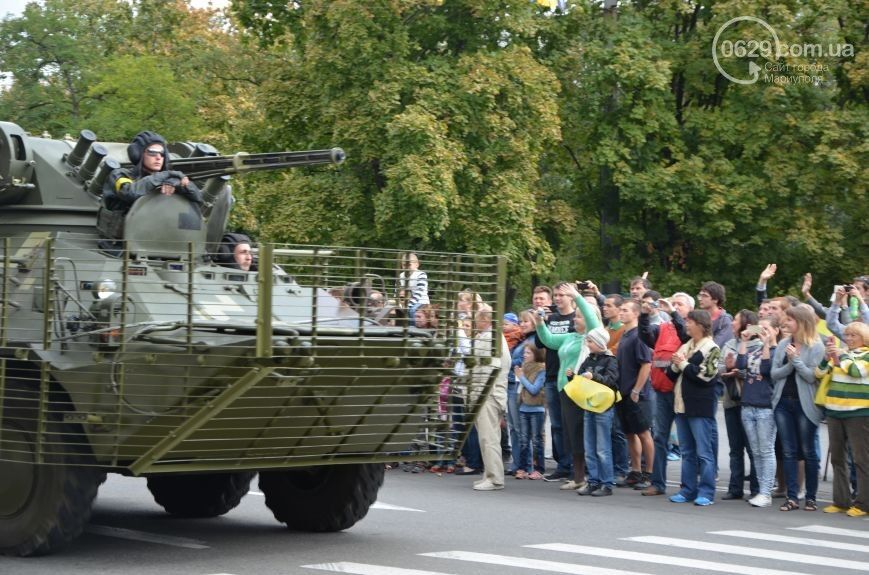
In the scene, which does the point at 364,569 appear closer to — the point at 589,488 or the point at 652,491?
the point at 589,488

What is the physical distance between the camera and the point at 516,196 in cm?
3256

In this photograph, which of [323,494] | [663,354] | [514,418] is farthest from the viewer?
[514,418]

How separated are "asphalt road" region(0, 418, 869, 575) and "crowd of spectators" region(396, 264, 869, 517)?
0.46 meters

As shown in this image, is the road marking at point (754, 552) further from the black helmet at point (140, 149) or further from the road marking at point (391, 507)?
the black helmet at point (140, 149)

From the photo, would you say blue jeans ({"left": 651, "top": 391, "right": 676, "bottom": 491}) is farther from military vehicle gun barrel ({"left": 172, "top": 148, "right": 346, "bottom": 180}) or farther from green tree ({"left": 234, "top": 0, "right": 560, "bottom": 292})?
green tree ({"left": 234, "top": 0, "right": 560, "bottom": 292})

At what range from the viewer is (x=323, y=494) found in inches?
470

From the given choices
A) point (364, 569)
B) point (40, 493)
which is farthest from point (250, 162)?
point (364, 569)

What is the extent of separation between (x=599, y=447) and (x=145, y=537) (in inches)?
194

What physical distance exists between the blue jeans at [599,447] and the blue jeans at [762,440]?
1.29m

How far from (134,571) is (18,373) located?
1.55 m

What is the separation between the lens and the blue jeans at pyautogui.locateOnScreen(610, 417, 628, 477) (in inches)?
634

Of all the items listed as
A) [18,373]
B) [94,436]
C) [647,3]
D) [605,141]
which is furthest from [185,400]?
[647,3]

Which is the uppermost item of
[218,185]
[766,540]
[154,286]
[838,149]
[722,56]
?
[722,56]

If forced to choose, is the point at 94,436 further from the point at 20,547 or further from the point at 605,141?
the point at 605,141
